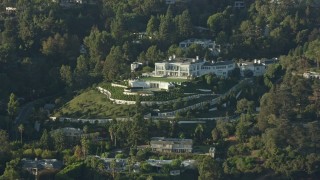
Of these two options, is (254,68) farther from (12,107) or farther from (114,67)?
(12,107)

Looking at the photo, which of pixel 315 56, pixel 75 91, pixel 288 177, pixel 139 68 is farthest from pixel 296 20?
pixel 288 177

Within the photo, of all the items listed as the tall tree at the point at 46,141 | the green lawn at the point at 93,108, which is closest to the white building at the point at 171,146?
the green lawn at the point at 93,108

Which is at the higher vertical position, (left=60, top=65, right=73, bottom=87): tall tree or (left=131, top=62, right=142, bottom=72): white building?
(left=131, top=62, right=142, bottom=72): white building

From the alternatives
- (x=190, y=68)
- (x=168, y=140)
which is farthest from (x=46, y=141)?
(x=190, y=68)

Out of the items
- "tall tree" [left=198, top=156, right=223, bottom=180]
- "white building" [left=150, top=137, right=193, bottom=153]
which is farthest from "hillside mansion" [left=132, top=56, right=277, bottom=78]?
"tall tree" [left=198, top=156, right=223, bottom=180]

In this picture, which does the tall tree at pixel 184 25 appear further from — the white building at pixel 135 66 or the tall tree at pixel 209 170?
the tall tree at pixel 209 170

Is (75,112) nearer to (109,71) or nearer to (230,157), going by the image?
(109,71)

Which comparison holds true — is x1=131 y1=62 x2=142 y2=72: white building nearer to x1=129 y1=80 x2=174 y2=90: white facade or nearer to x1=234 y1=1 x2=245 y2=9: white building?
x1=129 y1=80 x2=174 y2=90: white facade
